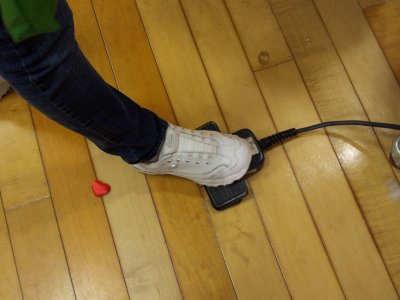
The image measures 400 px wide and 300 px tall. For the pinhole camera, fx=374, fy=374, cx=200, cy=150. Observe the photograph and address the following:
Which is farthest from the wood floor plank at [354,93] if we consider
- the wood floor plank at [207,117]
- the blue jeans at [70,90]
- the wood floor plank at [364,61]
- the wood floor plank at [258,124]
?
the blue jeans at [70,90]

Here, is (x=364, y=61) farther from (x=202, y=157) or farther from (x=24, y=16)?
(x=24, y=16)

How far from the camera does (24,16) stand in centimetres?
31

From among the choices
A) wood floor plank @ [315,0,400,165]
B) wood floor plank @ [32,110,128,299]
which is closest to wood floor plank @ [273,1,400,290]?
wood floor plank @ [315,0,400,165]

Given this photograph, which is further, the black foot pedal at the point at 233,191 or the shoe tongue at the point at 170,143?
the black foot pedal at the point at 233,191

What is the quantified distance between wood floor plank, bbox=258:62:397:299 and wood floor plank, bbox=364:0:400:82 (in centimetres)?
23

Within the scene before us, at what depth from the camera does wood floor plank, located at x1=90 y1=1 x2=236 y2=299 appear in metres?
0.82

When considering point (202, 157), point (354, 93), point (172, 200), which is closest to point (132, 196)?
point (172, 200)

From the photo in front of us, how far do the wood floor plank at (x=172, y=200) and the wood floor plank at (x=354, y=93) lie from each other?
0.35 m

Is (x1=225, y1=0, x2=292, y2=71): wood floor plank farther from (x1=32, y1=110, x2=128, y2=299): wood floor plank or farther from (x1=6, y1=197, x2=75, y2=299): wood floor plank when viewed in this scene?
(x1=6, y1=197, x2=75, y2=299): wood floor plank

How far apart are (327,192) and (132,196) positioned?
45 centimetres

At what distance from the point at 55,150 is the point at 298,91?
61cm

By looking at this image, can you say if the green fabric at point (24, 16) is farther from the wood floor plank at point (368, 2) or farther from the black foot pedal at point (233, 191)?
the wood floor plank at point (368, 2)

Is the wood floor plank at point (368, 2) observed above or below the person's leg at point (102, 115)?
above

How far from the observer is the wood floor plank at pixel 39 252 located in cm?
83
